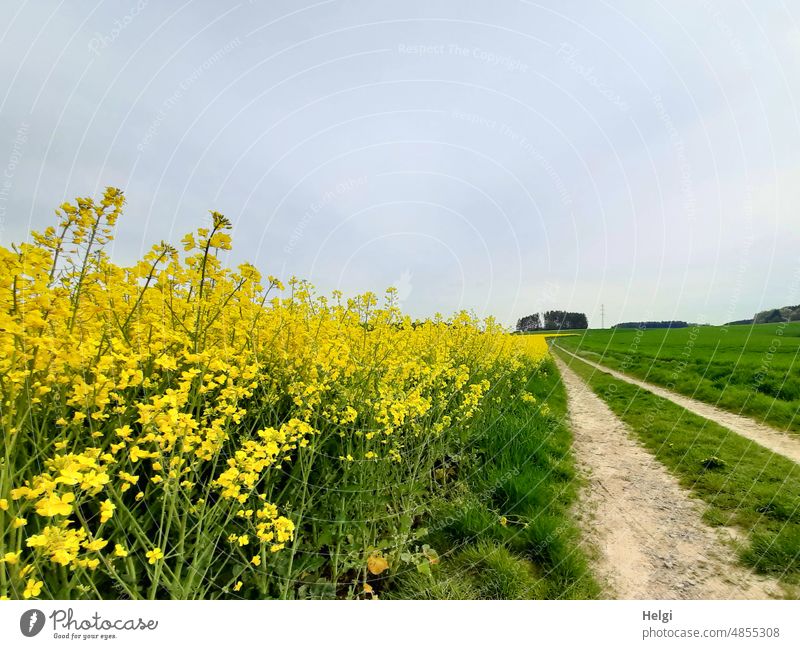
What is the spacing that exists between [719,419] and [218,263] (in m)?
9.22

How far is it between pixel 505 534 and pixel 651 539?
137 centimetres

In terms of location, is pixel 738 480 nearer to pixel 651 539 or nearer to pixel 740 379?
pixel 651 539

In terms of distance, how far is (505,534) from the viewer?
3.25 meters

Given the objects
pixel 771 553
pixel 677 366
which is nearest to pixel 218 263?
pixel 771 553

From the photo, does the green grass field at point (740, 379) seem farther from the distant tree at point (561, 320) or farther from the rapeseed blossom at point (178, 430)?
the rapeseed blossom at point (178, 430)

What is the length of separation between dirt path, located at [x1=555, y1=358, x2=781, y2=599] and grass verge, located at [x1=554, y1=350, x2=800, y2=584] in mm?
193

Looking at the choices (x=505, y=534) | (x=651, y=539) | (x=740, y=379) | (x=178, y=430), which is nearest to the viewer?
(x=178, y=430)

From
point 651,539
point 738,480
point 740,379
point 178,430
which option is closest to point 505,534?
point 651,539

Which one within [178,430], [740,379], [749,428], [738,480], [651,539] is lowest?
[651,539]

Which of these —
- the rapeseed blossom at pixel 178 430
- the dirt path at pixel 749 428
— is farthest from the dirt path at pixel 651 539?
the dirt path at pixel 749 428

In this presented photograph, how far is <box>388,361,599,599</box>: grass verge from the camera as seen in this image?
267cm

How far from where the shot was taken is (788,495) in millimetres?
3953

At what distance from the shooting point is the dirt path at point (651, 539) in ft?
9.16
